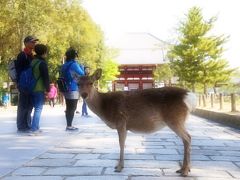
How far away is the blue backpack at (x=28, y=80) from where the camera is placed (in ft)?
30.9

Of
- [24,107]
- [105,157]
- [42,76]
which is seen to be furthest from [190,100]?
[24,107]

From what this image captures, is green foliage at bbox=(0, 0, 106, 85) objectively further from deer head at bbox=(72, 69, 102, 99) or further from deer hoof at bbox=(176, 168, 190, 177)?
deer hoof at bbox=(176, 168, 190, 177)

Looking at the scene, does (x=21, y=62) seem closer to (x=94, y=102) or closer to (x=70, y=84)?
(x=70, y=84)

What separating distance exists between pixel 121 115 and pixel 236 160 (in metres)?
1.97

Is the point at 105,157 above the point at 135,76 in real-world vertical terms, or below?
below

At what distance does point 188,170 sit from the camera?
17.6 ft

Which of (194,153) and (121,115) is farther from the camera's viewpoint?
(194,153)

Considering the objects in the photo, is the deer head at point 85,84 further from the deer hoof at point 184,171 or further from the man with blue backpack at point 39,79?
the man with blue backpack at point 39,79

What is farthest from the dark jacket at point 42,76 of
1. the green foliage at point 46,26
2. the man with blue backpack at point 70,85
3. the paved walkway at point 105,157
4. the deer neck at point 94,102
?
the green foliage at point 46,26

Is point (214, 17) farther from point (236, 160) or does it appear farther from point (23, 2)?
point (236, 160)

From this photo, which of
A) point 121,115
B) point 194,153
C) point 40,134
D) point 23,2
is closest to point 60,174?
point 121,115

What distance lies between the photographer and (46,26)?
2720 centimetres

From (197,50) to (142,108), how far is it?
26.2 m

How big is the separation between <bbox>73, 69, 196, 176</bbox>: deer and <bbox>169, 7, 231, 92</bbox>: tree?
1013 inches
